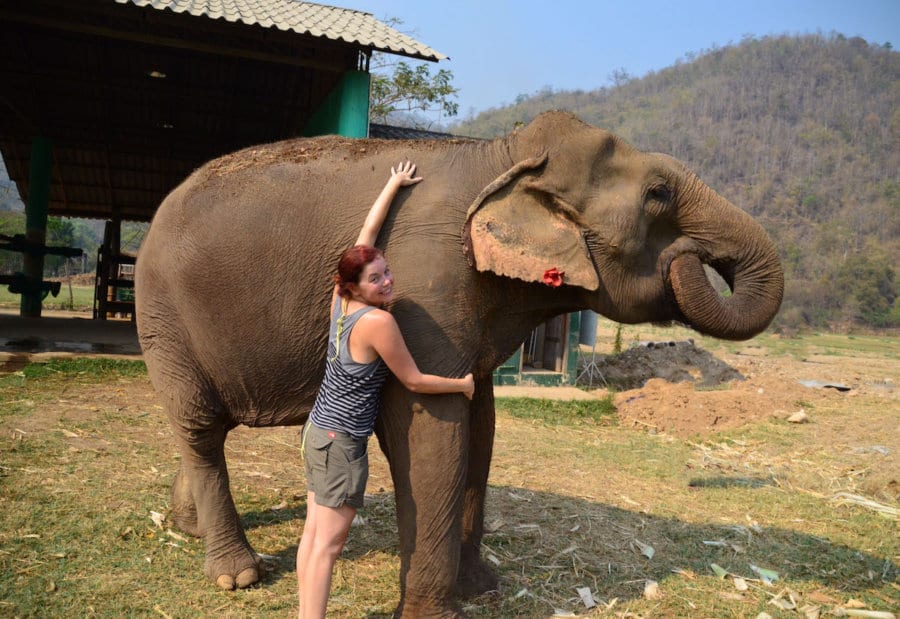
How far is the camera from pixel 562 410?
11.0 m

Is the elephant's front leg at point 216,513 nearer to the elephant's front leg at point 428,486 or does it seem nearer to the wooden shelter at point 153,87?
the elephant's front leg at point 428,486

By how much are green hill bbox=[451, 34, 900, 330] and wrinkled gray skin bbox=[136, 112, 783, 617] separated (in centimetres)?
3400

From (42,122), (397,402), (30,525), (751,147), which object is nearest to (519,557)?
(397,402)

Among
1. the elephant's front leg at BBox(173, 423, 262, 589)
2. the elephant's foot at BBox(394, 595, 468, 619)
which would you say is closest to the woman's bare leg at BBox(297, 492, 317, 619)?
the elephant's foot at BBox(394, 595, 468, 619)

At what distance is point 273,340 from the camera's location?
11.6 feet

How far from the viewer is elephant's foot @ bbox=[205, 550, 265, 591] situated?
3844mm

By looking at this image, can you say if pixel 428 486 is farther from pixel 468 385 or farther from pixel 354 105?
pixel 354 105

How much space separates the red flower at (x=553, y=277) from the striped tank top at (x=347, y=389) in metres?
0.87

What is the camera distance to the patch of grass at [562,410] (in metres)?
10.4

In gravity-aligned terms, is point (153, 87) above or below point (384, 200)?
above

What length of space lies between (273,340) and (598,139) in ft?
6.40

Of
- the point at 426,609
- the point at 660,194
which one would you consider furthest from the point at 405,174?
the point at 426,609

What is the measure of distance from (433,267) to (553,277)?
58 centimetres

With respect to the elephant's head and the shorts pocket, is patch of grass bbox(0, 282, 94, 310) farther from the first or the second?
the elephant's head
